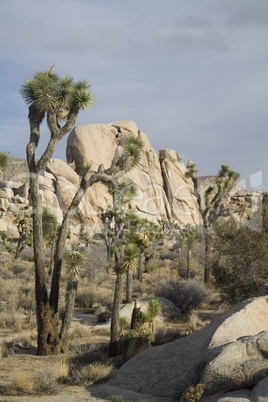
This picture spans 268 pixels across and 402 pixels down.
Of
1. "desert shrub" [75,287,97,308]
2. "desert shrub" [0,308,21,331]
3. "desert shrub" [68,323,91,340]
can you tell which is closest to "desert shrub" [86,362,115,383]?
"desert shrub" [68,323,91,340]

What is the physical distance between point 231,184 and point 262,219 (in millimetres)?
9129

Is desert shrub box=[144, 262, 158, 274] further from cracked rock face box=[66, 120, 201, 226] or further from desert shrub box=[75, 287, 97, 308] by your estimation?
cracked rock face box=[66, 120, 201, 226]

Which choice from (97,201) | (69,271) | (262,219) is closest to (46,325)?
(69,271)

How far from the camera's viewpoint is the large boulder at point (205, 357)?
623 centimetres

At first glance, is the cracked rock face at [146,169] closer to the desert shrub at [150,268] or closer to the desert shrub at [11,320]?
the desert shrub at [150,268]

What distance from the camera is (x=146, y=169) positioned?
188 ft

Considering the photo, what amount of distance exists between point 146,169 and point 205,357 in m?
50.8

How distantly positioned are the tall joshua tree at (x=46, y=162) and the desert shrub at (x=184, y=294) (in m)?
6.05

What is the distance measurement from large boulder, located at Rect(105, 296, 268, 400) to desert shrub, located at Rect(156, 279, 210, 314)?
753 cm

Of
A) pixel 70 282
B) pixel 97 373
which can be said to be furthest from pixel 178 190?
pixel 97 373

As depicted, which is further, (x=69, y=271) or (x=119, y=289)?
(x=69, y=271)

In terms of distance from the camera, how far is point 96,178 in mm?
11984

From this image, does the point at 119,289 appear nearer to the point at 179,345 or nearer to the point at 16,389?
the point at 179,345

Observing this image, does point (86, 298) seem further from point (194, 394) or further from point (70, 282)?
point (194, 394)
